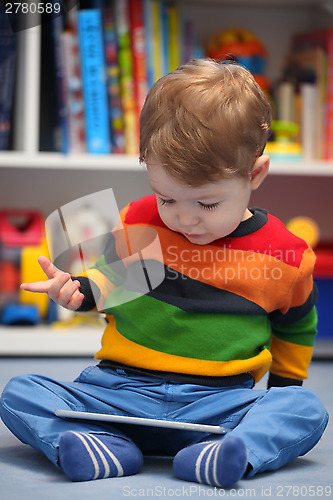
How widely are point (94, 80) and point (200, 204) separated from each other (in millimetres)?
852

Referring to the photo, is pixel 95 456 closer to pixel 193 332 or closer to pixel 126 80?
pixel 193 332

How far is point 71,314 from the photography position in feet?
5.35

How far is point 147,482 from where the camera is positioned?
76 cm

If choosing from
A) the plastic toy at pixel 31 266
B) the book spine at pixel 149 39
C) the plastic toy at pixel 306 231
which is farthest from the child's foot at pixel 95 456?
the book spine at pixel 149 39

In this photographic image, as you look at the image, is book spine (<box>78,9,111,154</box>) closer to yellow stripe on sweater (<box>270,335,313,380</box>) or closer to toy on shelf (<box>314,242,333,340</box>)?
toy on shelf (<box>314,242,333,340</box>)

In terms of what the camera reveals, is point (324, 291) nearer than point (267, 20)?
Yes

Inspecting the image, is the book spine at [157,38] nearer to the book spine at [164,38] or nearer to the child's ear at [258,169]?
the book spine at [164,38]

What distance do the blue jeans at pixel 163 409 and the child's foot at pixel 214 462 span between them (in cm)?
5

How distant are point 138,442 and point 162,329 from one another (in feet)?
0.45

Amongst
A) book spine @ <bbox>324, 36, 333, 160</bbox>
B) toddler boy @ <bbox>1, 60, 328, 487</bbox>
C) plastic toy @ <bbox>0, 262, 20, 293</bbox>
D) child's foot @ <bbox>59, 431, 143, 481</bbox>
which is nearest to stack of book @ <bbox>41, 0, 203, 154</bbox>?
plastic toy @ <bbox>0, 262, 20, 293</bbox>

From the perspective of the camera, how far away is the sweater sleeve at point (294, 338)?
0.93m

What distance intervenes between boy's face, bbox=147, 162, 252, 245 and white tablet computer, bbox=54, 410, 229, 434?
216 millimetres

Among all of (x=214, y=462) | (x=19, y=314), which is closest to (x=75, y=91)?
(x=19, y=314)

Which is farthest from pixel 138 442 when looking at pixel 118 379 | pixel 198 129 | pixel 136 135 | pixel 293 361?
pixel 136 135
